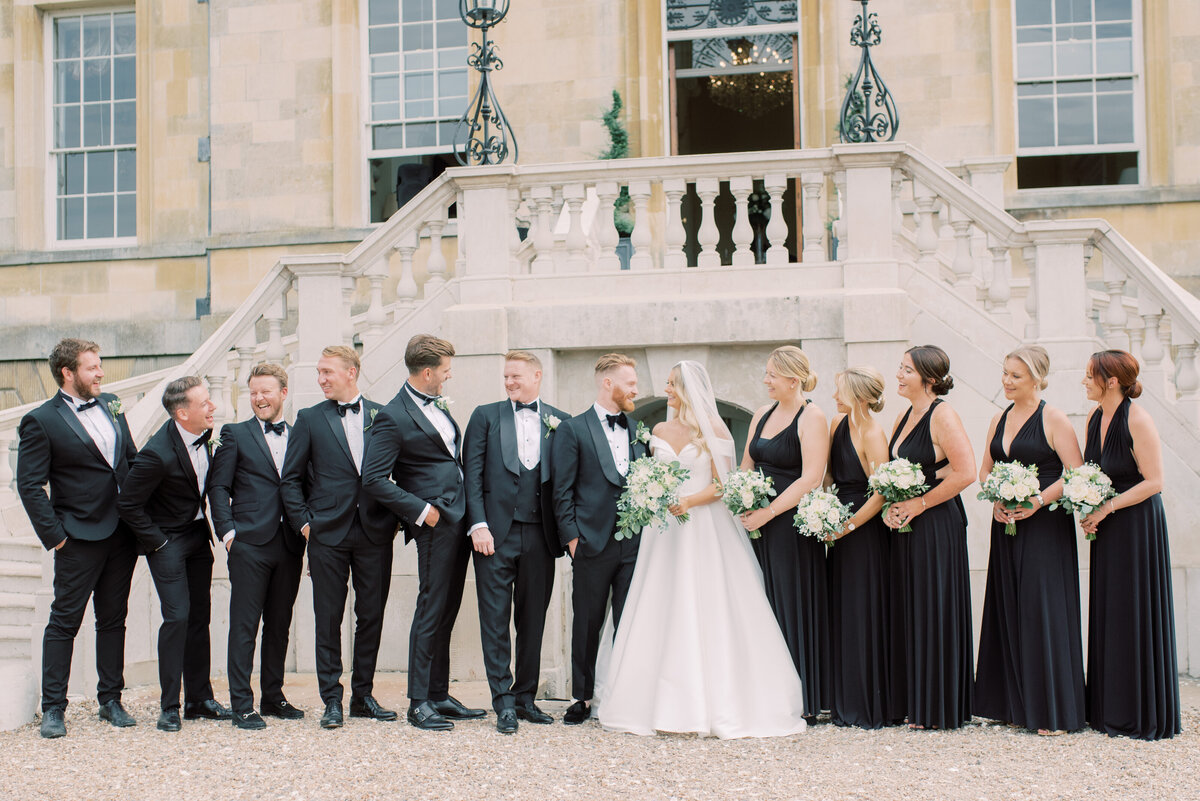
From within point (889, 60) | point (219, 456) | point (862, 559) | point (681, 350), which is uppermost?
point (889, 60)

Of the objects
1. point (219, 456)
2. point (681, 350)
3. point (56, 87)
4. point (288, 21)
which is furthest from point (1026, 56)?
point (56, 87)

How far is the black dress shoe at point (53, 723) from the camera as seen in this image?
6117 mm

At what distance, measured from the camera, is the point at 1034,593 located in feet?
18.9

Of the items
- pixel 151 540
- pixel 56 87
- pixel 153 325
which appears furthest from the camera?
pixel 56 87

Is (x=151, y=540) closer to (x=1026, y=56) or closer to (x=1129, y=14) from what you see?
(x=1026, y=56)

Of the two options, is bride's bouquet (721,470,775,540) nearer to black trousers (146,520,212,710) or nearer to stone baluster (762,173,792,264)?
stone baluster (762,173,792,264)

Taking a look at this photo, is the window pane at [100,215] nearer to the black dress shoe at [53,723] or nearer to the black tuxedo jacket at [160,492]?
the black tuxedo jacket at [160,492]

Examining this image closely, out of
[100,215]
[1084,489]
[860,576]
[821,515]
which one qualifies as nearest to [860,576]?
[860,576]

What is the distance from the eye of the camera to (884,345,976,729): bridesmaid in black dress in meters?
5.80

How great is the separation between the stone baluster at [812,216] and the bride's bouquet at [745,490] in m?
2.45

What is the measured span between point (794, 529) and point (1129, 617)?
62.0 inches

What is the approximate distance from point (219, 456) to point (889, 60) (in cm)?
822

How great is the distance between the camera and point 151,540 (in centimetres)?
617

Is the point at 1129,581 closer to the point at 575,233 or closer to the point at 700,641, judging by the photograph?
the point at 700,641
